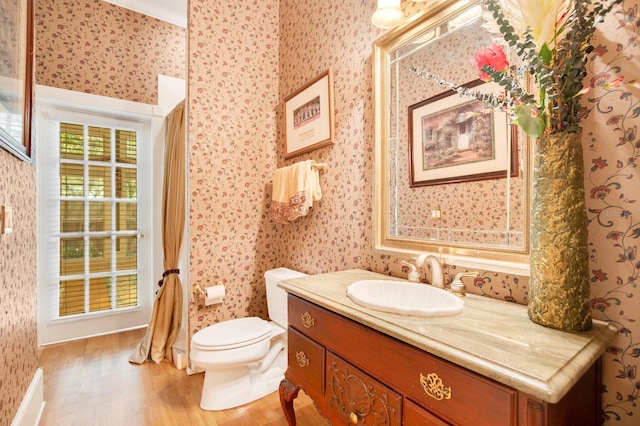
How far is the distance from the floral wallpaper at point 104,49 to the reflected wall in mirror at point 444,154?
240 cm

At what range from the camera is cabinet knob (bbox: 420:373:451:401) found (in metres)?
0.74

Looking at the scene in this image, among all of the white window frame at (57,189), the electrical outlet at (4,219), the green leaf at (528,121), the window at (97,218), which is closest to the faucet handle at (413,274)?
the green leaf at (528,121)

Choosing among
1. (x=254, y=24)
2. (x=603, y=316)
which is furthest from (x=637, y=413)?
(x=254, y=24)

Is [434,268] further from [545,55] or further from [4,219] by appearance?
[4,219]

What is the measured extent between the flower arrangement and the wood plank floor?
178 cm

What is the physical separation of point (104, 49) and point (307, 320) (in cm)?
307

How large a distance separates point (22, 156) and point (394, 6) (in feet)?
6.16

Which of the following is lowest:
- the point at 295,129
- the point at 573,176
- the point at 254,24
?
the point at 573,176

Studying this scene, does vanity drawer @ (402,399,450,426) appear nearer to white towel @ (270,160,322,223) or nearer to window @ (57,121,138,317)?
white towel @ (270,160,322,223)

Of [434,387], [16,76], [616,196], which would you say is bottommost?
[434,387]

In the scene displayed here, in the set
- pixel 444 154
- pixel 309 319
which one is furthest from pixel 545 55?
pixel 309 319

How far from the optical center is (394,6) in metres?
1.37

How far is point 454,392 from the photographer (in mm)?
721

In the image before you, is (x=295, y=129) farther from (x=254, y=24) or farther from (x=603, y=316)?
(x=603, y=316)
